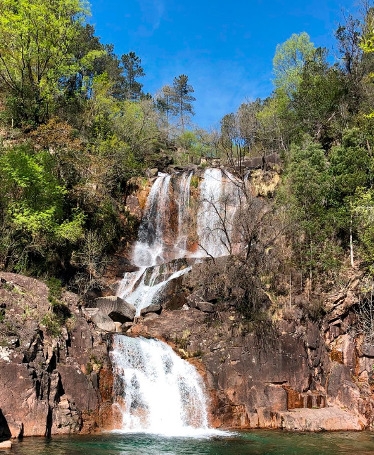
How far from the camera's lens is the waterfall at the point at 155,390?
59.8 feet

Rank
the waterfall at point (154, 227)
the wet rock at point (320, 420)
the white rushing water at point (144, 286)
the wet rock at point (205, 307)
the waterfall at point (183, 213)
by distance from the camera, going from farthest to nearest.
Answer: the waterfall at point (183, 213)
the waterfall at point (154, 227)
the white rushing water at point (144, 286)
the wet rock at point (205, 307)
the wet rock at point (320, 420)

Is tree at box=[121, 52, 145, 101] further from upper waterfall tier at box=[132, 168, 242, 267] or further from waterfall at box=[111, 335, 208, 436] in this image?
waterfall at box=[111, 335, 208, 436]

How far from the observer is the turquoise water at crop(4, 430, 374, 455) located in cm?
1388

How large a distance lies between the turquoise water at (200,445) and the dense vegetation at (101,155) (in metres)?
10.3

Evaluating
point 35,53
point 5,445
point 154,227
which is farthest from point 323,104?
point 5,445

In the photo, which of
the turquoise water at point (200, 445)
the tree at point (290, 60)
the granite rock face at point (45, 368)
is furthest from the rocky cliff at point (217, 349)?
the tree at point (290, 60)

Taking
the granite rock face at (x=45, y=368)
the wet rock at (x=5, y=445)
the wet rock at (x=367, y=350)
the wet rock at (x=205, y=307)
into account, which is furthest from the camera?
the wet rock at (x=205, y=307)

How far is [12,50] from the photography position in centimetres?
3288

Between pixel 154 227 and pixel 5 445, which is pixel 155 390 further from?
pixel 154 227

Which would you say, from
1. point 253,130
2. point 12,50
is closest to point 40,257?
point 12,50

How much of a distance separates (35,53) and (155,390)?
84.2 ft

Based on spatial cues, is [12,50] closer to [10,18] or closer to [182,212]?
[10,18]

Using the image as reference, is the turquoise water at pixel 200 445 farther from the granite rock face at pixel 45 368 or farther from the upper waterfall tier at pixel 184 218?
the upper waterfall tier at pixel 184 218

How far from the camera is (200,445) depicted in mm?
15156
